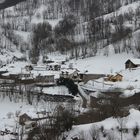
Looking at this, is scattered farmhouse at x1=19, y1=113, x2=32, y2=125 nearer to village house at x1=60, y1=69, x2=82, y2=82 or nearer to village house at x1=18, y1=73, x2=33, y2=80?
village house at x1=60, y1=69, x2=82, y2=82

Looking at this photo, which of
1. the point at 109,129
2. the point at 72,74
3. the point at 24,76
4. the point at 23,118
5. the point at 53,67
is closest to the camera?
the point at 109,129

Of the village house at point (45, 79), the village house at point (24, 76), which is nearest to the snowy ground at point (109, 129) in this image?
the village house at point (45, 79)

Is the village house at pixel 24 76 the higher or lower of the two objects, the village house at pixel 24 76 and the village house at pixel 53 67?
the lower

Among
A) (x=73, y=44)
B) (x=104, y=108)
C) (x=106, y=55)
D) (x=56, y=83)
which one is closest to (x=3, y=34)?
(x=73, y=44)

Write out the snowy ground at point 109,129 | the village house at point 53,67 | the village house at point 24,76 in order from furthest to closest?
the village house at point 53,67
the village house at point 24,76
the snowy ground at point 109,129

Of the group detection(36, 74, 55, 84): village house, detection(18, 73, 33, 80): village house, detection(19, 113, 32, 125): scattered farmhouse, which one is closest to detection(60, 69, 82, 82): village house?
detection(36, 74, 55, 84): village house

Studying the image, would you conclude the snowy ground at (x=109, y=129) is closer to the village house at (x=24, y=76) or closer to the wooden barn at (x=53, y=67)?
the village house at (x=24, y=76)

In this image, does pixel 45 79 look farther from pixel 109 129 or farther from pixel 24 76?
pixel 109 129

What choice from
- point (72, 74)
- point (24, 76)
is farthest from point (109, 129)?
point (24, 76)

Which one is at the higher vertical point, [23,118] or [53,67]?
[53,67]

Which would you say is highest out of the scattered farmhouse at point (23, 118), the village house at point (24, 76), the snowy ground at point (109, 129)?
the snowy ground at point (109, 129)

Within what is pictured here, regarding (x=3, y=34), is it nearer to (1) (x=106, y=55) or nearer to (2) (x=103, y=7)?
(2) (x=103, y=7)

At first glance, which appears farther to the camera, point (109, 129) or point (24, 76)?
point (24, 76)

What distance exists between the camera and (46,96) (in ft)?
95.7
